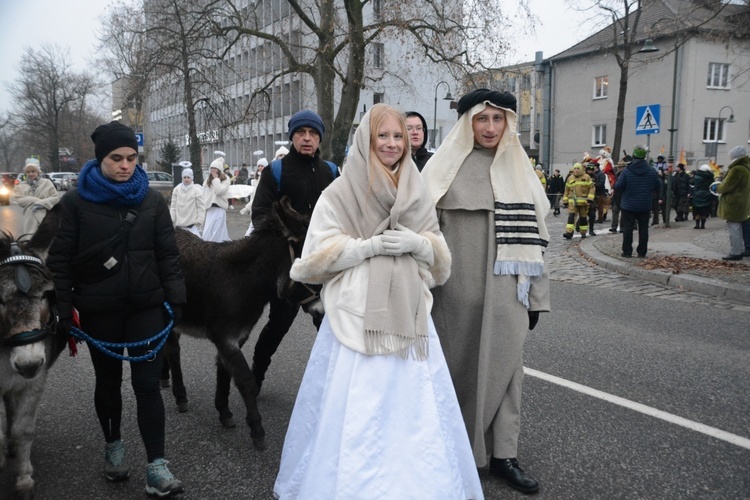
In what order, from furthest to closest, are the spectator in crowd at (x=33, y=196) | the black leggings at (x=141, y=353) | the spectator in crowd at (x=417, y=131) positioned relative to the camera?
the spectator in crowd at (x=33, y=196), the spectator in crowd at (x=417, y=131), the black leggings at (x=141, y=353)

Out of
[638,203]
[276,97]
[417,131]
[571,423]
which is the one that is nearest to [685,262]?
[638,203]

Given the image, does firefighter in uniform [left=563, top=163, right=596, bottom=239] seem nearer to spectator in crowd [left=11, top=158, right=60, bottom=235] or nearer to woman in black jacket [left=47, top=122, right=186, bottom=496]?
spectator in crowd [left=11, top=158, right=60, bottom=235]

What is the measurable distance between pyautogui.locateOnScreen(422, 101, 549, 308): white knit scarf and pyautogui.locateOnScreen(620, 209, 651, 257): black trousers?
954cm

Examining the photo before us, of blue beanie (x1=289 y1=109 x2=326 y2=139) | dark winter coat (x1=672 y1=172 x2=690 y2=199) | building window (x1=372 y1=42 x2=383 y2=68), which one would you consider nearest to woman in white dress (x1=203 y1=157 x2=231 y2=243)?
blue beanie (x1=289 y1=109 x2=326 y2=139)

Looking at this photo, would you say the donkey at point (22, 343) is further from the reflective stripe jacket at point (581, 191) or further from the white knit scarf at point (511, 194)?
the reflective stripe jacket at point (581, 191)

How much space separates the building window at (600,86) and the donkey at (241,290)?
42.7m

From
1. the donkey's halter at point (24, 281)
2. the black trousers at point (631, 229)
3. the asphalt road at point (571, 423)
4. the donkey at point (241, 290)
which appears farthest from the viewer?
the black trousers at point (631, 229)

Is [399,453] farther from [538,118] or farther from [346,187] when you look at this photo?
[538,118]

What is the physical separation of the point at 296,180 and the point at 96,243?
1650mm

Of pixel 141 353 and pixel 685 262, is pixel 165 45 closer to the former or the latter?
pixel 685 262

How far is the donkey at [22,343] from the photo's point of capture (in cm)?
323

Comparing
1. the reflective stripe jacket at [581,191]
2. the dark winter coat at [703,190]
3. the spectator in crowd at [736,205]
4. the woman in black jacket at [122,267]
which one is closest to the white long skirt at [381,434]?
the woman in black jacket at [122,267]

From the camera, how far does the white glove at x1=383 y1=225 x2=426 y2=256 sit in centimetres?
293

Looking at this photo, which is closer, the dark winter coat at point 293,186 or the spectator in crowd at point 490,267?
the spectator in crowd at point 490,267
